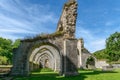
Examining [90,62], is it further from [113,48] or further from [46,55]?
[113,48]

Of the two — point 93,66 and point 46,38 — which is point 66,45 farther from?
point 93,66

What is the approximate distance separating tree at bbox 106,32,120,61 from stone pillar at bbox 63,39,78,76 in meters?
41.8

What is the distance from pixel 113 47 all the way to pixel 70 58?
4448cm

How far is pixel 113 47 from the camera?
62.8 m

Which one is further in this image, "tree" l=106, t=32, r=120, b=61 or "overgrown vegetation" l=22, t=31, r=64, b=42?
"tree" l=106, t=32, r=120, b=61

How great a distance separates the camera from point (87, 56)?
44.2 m

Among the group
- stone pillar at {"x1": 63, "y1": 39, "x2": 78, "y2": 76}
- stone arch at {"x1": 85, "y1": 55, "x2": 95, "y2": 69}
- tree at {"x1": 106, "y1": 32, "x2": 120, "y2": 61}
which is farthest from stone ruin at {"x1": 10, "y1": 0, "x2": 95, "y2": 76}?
tree at {"x1": 106, "y1": 32, "x2": 120, "y2": 61}

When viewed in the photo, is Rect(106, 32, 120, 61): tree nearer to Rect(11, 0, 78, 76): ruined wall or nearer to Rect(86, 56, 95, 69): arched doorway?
Rect(86, 56, 95, 69): arched doorway

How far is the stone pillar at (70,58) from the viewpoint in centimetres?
2027

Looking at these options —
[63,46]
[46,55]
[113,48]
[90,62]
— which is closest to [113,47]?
[113,48]

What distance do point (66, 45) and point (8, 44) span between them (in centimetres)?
4674

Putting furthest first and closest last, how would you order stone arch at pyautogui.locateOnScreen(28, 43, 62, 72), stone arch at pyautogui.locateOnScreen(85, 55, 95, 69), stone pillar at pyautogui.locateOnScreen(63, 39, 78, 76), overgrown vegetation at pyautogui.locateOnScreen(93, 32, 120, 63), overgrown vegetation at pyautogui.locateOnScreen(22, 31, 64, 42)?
overgrown vegetation at pyautogui.locateOnScreen(93, 32, 120, 63)
stone arch at pyautogui.locateOnScreen(85, 55, 95, 69)
stone arch at pyautogui.locateOnScreen(28, 43, 62, 72)
overgrown vegetation at pyautogui.locateOnScreen(22, 31, 64, 42)
stone pillar at pyautogui.locateOnScreen(63, 39, 78, 76)

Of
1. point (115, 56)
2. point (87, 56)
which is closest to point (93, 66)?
point (87, 56)

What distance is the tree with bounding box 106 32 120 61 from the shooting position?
2397 inches
